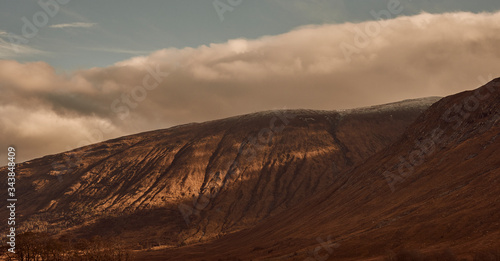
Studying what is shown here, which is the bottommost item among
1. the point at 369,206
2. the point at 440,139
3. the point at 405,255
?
the point at 405,255

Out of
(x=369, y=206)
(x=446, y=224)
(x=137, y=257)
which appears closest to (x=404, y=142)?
(x=369, y=206)

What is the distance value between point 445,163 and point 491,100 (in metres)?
26.4

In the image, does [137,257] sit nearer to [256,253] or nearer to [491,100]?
[256,253]

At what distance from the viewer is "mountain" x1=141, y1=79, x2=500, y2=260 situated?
7431 cm

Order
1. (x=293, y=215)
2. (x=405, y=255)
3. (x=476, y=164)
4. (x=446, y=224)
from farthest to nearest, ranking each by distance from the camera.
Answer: (x=293, y=215), (x=476, y=164), (x=446, y=224), (x=405, y=255)

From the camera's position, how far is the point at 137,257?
5369 inches

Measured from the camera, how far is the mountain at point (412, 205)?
7431 cm

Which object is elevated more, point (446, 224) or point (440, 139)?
point (440, 139)

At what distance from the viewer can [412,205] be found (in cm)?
9525

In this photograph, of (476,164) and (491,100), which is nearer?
(476,164)

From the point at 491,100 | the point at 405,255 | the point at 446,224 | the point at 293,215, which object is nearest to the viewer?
the point at 405,255

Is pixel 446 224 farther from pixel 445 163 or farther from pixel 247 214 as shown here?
pixel 247 214

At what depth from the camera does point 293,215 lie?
148 metres

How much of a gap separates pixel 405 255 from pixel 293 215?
86751mm
